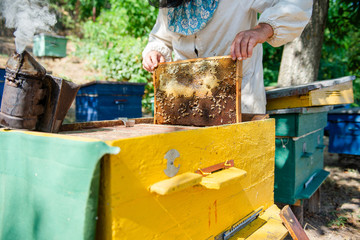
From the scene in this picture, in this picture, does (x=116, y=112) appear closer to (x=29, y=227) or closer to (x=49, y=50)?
(x=29, y=227)

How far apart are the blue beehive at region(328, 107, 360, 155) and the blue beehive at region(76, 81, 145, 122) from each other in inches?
112

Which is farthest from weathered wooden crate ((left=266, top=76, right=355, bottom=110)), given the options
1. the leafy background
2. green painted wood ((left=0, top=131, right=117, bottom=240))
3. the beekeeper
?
the leafy background

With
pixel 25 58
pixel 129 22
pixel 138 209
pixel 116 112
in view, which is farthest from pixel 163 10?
pixel 129 22

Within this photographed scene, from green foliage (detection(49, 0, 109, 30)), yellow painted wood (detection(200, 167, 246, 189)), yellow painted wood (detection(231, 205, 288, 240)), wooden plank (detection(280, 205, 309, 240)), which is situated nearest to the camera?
yellow painted wood (detection(200, 167, 246, 189))

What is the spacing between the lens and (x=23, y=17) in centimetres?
103

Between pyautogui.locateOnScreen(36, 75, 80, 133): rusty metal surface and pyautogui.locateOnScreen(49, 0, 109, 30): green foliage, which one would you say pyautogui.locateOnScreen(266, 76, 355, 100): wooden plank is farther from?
pyautogui.locateOnScreen(49, 0, 109, 30): green foliage

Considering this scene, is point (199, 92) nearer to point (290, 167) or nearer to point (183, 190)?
point (183, 190)

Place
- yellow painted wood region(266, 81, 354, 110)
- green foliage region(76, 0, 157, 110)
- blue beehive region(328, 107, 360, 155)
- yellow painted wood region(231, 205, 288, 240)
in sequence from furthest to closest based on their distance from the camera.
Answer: green foliage region(76, 0, 157, 110)
blue beehive region(328, 107, 360, 155)
yellow painted wood region(266, 81, 354, 110)
yellow painted wood region(231, 205, 288, 240)

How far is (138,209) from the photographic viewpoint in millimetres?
782

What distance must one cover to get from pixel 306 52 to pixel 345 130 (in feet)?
4.13

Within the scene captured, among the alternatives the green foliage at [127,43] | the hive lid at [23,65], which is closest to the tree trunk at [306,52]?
the green foliage at [127,43]

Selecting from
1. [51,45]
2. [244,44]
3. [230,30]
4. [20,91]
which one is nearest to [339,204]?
[230,30]

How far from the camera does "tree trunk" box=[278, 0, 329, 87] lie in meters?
3.63

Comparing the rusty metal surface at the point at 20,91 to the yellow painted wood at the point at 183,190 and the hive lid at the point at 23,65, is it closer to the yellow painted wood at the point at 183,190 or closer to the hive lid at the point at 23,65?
the hive lid at the point at 23,65
